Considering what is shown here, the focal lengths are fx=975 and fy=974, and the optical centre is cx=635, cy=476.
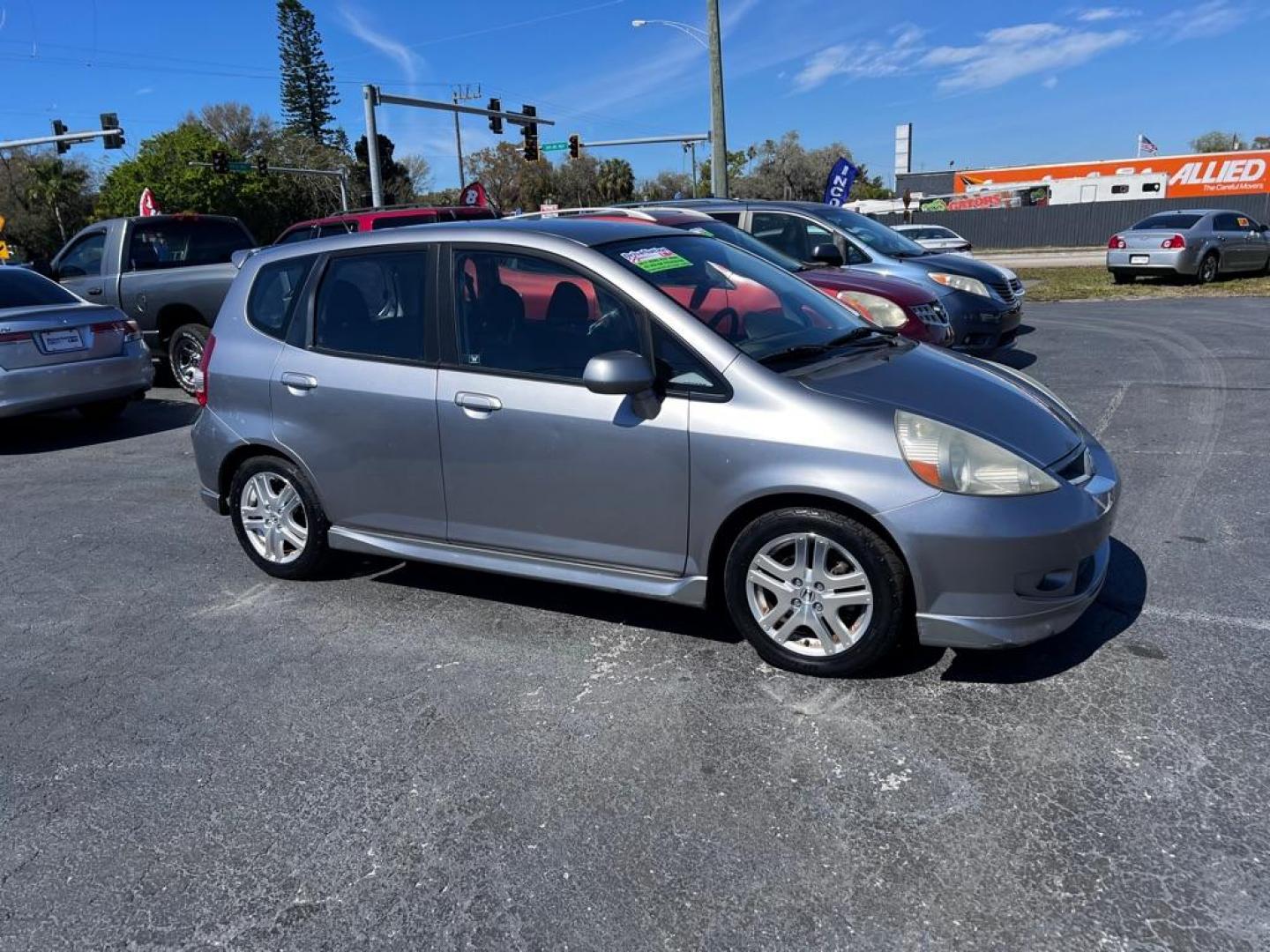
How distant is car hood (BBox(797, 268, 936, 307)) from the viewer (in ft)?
27.5

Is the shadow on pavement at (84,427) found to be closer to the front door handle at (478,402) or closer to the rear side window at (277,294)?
the rear side window at (277,294)

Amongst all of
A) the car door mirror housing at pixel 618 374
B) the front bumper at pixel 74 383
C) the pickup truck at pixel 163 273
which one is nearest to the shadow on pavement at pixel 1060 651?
the car door mirror housing at pixel 618 374

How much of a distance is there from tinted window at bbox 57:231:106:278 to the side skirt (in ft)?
29.1

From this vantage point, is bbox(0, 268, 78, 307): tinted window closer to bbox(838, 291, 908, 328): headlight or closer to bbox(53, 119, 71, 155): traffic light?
bbox(838, 291, 908, 328): headlight

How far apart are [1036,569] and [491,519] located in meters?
2.20

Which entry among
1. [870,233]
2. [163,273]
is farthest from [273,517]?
[870,233]

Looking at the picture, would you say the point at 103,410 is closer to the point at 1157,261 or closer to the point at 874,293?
the point at 874,293

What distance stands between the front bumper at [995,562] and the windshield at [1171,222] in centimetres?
1870

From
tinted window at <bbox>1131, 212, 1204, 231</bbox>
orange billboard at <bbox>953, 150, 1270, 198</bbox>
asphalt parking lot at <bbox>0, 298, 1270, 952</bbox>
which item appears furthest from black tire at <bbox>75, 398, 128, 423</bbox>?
orange billboard at <bbox>953, 150, 1270, 198</bbox>

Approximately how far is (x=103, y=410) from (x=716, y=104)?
16.5 metres

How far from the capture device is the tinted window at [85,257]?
11633mm

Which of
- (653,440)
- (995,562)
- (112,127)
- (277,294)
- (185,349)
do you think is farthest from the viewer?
(112,127)

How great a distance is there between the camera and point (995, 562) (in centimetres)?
332

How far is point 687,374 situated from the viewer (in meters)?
3.79
